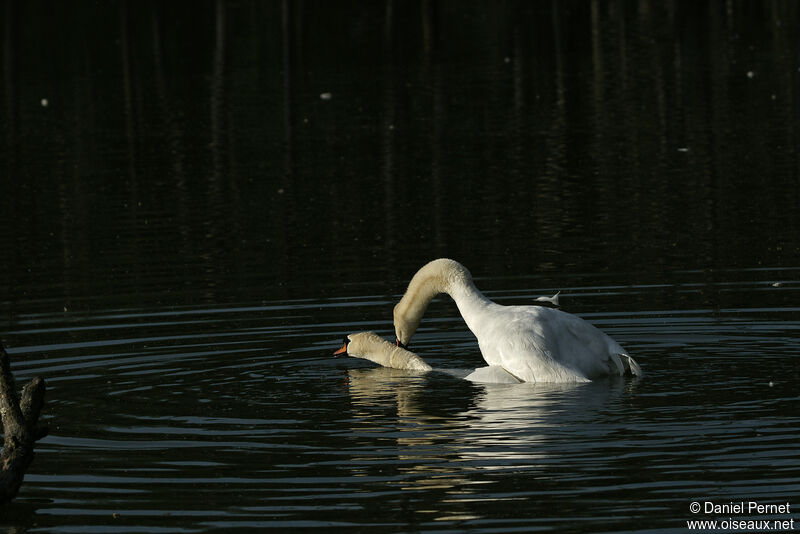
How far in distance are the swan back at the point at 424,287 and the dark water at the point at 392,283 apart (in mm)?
430

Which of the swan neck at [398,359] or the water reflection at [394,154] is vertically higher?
the water reflection at [394,154]

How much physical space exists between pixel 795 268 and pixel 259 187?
1277cm

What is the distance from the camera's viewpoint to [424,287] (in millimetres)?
14797

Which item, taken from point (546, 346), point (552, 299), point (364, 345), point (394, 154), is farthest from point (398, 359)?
point (394, 154)

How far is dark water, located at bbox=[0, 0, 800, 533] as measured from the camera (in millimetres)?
10305

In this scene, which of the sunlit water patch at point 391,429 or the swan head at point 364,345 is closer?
the sunlit water patch at point 391,429

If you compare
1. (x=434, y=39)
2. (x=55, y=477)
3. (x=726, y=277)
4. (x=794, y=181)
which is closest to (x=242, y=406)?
(x=55, y=477)

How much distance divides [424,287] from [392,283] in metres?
4.22

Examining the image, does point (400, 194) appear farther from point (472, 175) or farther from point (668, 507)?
point (668, 507)

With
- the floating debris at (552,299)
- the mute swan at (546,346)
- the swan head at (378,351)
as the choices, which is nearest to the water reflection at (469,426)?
the mute swan at (546,346)

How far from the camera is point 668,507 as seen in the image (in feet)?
31.3

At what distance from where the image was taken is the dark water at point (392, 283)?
10305 mm

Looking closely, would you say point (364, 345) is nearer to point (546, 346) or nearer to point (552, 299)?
point (546, 346)

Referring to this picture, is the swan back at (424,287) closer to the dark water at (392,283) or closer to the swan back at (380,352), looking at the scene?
the swan back at (380,352)
